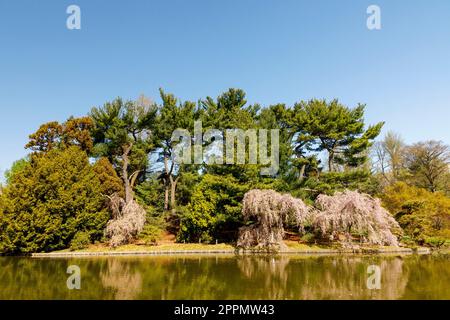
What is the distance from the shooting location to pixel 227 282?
32.7ft

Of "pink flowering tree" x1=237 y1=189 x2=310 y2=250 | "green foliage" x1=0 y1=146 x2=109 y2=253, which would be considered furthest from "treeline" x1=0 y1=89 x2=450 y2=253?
"pink flowering tree" x1=237 y1=189 x2=310 y2=250

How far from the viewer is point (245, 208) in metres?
20.1

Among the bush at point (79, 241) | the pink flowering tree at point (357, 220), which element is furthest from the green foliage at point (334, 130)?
the bush at point (79, 241)

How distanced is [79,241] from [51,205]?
2.87m

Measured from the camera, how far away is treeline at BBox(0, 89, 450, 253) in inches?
776

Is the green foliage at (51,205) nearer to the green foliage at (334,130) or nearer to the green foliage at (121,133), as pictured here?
the green foliage at (121,133)

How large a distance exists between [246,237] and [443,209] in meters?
14.4

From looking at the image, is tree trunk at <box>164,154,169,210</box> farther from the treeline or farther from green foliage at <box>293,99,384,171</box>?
green foliage at <box>293,99,384,171</box>

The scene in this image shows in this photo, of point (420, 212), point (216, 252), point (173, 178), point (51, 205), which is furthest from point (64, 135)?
point (420, 212)

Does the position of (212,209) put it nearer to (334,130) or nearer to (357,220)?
(357,220)

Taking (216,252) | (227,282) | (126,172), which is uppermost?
(126,172)

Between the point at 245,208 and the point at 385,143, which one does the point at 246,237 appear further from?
the point at 385,143

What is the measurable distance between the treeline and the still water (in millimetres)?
6458

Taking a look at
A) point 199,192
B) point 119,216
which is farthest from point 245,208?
point 119,216
